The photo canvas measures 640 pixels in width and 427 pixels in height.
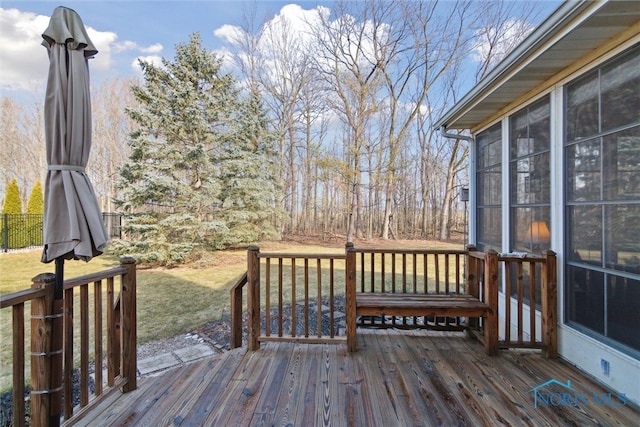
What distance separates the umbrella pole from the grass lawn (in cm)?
196

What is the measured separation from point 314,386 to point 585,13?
121 inches

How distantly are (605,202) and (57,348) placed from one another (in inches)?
144

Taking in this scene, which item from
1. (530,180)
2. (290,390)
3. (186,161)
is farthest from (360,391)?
(186,161)

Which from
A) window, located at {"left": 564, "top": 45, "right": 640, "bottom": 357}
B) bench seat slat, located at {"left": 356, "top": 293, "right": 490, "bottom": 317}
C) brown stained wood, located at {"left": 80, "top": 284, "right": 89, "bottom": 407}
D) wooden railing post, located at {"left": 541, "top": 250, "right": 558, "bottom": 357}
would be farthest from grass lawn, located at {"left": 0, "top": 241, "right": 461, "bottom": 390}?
window, located at {"left": 564, "top": 45, "right": 640, "bottom": 357}

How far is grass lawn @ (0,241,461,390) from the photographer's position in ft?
13.4

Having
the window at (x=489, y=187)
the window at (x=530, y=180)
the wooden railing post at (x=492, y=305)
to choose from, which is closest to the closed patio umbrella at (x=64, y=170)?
the wooden railing post at (x=492, y=305)

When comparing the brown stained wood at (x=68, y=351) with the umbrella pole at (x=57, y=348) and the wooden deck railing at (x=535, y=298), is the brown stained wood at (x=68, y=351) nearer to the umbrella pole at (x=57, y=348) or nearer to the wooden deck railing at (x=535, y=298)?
the umbrella pole at (x=57, y=348)

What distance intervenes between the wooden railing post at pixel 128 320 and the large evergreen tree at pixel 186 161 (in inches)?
246

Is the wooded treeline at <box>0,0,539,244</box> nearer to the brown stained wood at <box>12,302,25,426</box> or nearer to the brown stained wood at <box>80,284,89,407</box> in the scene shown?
the brown stained wood at <box>80,284,89,407</box>

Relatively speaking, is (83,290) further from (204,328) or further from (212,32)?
(212,32)

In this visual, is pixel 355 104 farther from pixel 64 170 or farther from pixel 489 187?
pixel 64 170

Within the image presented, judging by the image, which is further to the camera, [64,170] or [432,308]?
[432,308]

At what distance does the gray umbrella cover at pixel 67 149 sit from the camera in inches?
61.1

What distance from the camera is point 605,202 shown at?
2186 millimetres
